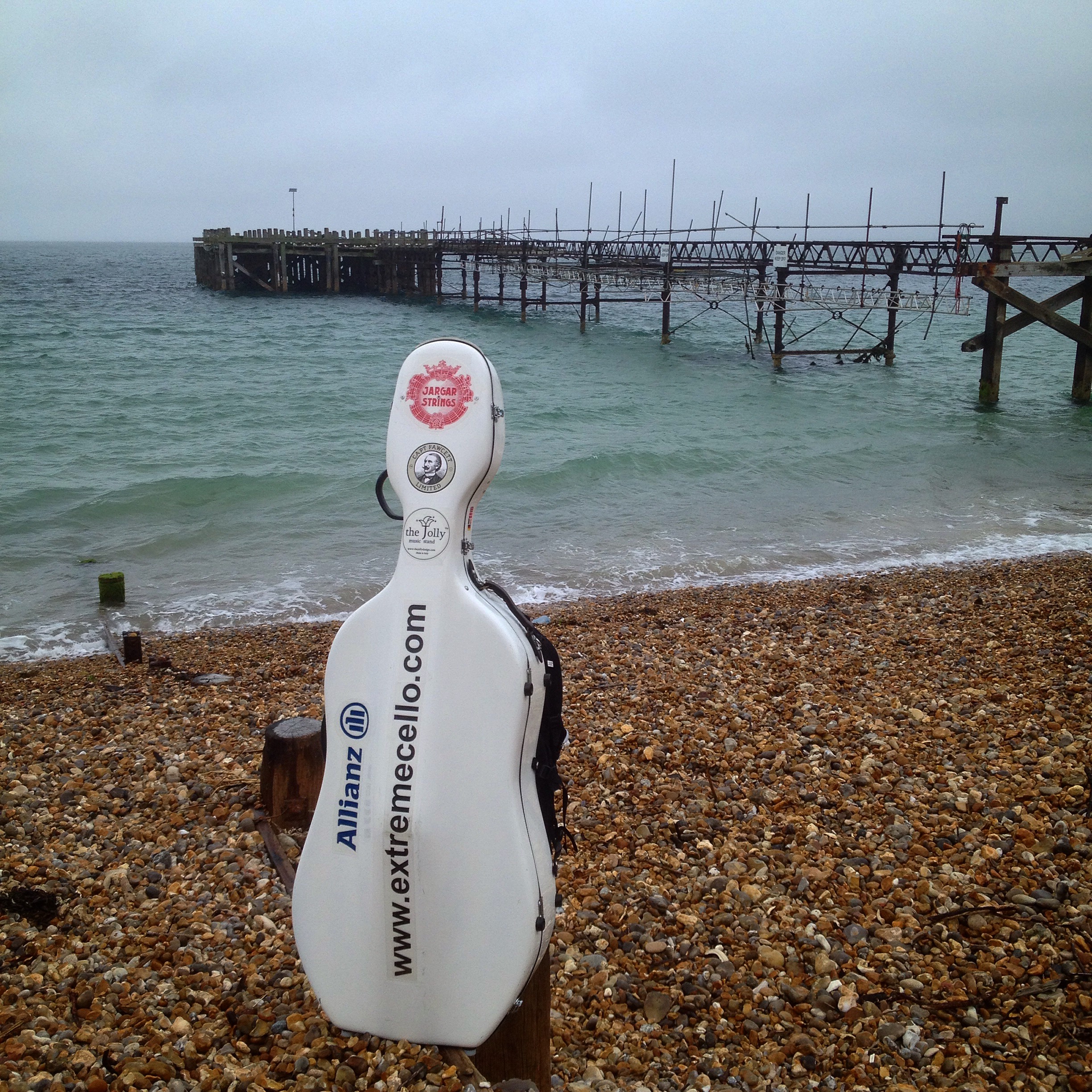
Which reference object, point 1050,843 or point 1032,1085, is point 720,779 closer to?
point 1050,843

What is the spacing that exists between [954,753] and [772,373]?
1098 inches

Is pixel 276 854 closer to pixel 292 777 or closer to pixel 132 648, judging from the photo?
pixel 292 777

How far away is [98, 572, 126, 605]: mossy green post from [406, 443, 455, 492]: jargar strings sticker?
845cm

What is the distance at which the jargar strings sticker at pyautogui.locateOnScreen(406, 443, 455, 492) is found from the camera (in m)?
2.82

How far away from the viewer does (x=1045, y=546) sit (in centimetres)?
1242

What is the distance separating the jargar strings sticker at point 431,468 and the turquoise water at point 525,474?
25.0ft

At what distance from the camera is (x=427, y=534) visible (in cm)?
279

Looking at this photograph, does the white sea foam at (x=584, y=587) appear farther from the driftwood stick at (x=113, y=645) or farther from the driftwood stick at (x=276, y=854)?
the driftwood stick at (x=276, y=854)

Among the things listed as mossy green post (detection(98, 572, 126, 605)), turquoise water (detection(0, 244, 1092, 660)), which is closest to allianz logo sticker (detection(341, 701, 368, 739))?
turquoise water (detection(0, 244, 1092, 660))

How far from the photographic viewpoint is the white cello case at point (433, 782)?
105 inches

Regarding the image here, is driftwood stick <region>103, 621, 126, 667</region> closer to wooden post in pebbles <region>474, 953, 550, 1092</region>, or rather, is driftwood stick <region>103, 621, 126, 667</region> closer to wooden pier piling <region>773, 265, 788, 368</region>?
wooden post in pebbles <region>474, 953, 550, 1092</region>

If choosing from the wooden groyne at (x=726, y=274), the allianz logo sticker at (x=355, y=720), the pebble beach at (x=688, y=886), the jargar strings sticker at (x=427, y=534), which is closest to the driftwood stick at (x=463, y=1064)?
the pebble beach at (x=688, y=886)

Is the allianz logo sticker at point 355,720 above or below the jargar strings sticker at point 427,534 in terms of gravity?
below

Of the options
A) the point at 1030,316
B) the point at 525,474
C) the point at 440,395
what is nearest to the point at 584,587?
the point at 525,474
